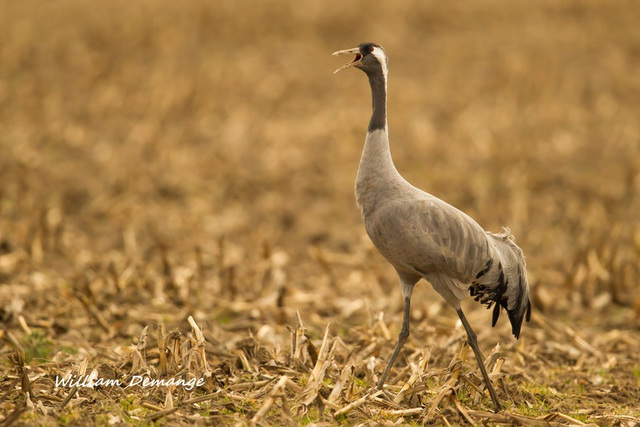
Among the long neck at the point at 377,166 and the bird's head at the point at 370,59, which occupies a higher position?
the bird's head at the point at 370,59

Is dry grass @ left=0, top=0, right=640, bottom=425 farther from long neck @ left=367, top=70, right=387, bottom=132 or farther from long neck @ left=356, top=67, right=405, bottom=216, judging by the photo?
long neck @ left=367, top=70, right=387, bottom=132

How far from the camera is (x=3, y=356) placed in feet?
18.0

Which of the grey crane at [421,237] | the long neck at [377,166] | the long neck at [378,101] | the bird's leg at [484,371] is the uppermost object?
the long neck at [378,101]

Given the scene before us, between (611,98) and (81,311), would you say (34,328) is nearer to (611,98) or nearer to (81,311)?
(81,311)

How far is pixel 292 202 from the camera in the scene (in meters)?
11.1

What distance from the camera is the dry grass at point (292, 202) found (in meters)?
4.96

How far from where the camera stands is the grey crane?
4.55 m

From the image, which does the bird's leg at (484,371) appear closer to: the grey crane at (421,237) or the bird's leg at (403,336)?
the grey crane at (421,237)

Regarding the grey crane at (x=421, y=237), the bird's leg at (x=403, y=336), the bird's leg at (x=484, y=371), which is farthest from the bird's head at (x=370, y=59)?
the bird's leg at (x=484, y=371)

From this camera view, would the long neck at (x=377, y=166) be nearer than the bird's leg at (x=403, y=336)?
Yes

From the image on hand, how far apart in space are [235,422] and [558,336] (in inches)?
151

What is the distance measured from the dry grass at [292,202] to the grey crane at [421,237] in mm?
500

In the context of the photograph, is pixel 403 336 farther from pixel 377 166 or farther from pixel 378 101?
pixel 378 101

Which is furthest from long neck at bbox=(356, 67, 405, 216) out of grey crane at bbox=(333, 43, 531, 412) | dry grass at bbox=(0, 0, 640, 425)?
dry grass at bbox=(0, 0, 640, 425)
